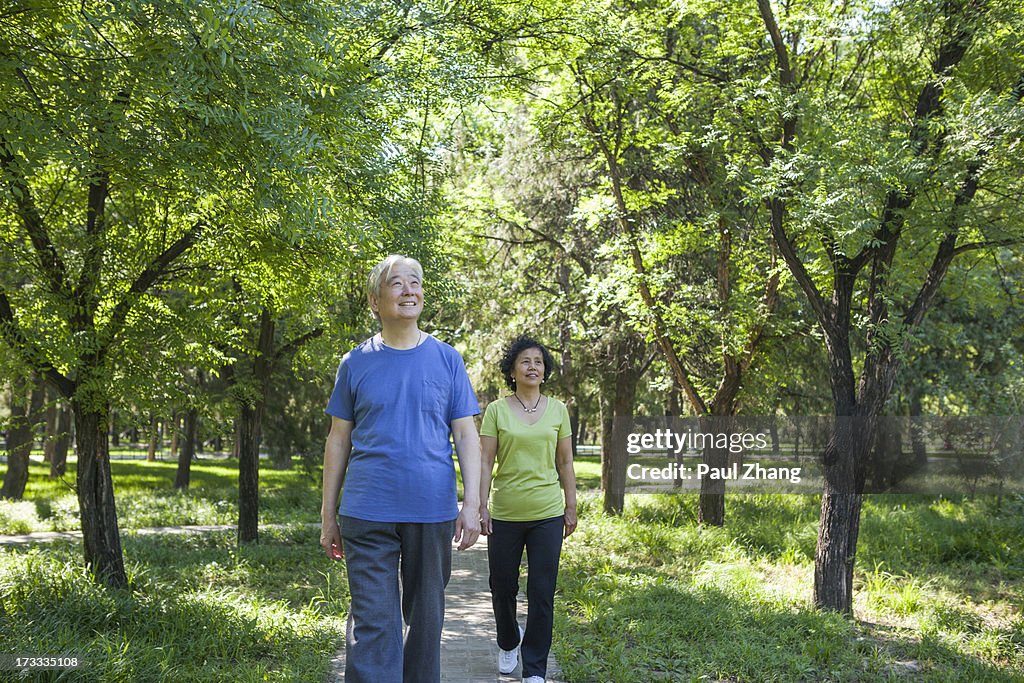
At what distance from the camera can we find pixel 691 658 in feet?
21.0

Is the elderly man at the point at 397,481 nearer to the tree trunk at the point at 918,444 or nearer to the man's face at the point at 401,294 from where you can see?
the man's face at the point at 401,294

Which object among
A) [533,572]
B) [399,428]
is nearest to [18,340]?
[533,572]

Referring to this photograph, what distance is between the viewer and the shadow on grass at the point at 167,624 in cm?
533

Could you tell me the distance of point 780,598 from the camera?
9242 millimetres

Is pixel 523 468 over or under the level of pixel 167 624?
over

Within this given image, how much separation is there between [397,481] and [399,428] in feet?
0.73

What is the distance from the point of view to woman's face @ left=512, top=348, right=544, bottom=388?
524 cm

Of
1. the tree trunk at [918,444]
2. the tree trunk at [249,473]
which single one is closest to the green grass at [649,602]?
the tree trunk at [249,473]

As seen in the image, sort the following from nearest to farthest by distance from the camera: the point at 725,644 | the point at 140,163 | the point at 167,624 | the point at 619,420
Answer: the point at 140,163, the point at 167,624, the point at 725,644, the point at 619,420

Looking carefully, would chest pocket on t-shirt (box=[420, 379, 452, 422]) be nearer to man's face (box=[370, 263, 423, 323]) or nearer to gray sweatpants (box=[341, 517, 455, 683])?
man's face (box=[370, 263, 423, 323])

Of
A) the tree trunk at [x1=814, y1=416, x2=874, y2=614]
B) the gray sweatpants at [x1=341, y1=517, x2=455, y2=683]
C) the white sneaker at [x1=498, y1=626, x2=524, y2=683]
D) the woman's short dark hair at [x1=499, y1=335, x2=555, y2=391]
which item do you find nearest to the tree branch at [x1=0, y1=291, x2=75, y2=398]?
the woman's short dark hair at [x1=499, y1=335, x2=555, y2=391]

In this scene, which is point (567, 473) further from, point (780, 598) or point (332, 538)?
point (780, 598)

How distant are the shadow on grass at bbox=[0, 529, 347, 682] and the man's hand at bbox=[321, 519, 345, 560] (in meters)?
2.06

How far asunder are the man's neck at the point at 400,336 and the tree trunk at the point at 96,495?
5963 mm
